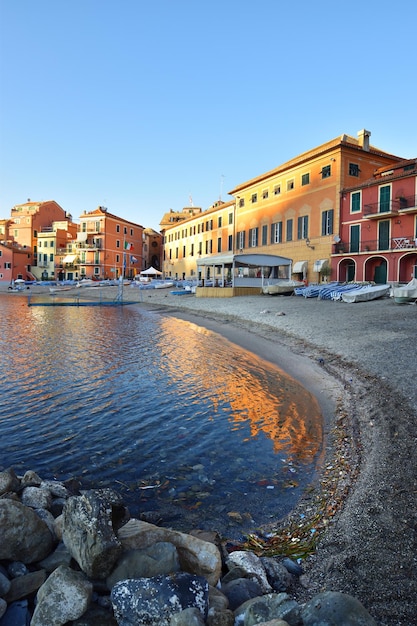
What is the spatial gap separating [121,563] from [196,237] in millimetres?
61245

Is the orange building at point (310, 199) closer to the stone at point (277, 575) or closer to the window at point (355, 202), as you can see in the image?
the window at point (355, 202)

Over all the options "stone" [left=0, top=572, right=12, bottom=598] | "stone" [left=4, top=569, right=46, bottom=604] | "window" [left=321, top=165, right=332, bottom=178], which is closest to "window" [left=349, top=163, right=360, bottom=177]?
"window" [left=321, top=165, right=332, bottom=178]

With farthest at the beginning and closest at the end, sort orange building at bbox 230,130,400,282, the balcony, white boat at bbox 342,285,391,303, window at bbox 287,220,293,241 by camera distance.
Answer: window at bbox 287,220,293,241, orange building at bbox 230,130,400,282, the balcony, white boat at bbox 342,285,391,303

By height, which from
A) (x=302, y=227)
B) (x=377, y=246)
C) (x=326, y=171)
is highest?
(x=326, y=171)

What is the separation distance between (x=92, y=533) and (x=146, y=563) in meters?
0.41

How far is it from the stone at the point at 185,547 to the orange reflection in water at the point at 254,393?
2.93 metres

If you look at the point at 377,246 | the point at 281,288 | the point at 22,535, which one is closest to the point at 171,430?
the point at 22,535

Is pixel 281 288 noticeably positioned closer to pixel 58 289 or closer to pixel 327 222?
pixel 327 222

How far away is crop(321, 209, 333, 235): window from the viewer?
36.1m

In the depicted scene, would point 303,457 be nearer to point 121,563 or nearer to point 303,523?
point 303,523

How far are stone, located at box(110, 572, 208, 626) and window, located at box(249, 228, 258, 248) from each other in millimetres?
45654

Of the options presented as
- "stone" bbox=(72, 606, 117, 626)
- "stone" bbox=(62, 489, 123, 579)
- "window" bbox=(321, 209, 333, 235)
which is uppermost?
"window" bbox=(321, 209, 333, 235)

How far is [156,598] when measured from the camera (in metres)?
2.41

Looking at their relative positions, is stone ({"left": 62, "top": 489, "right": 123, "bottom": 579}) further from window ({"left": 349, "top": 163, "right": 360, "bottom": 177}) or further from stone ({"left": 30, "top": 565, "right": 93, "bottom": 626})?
window ({"left": 349, "top": 163, "right": 360, "bottom": 177})
